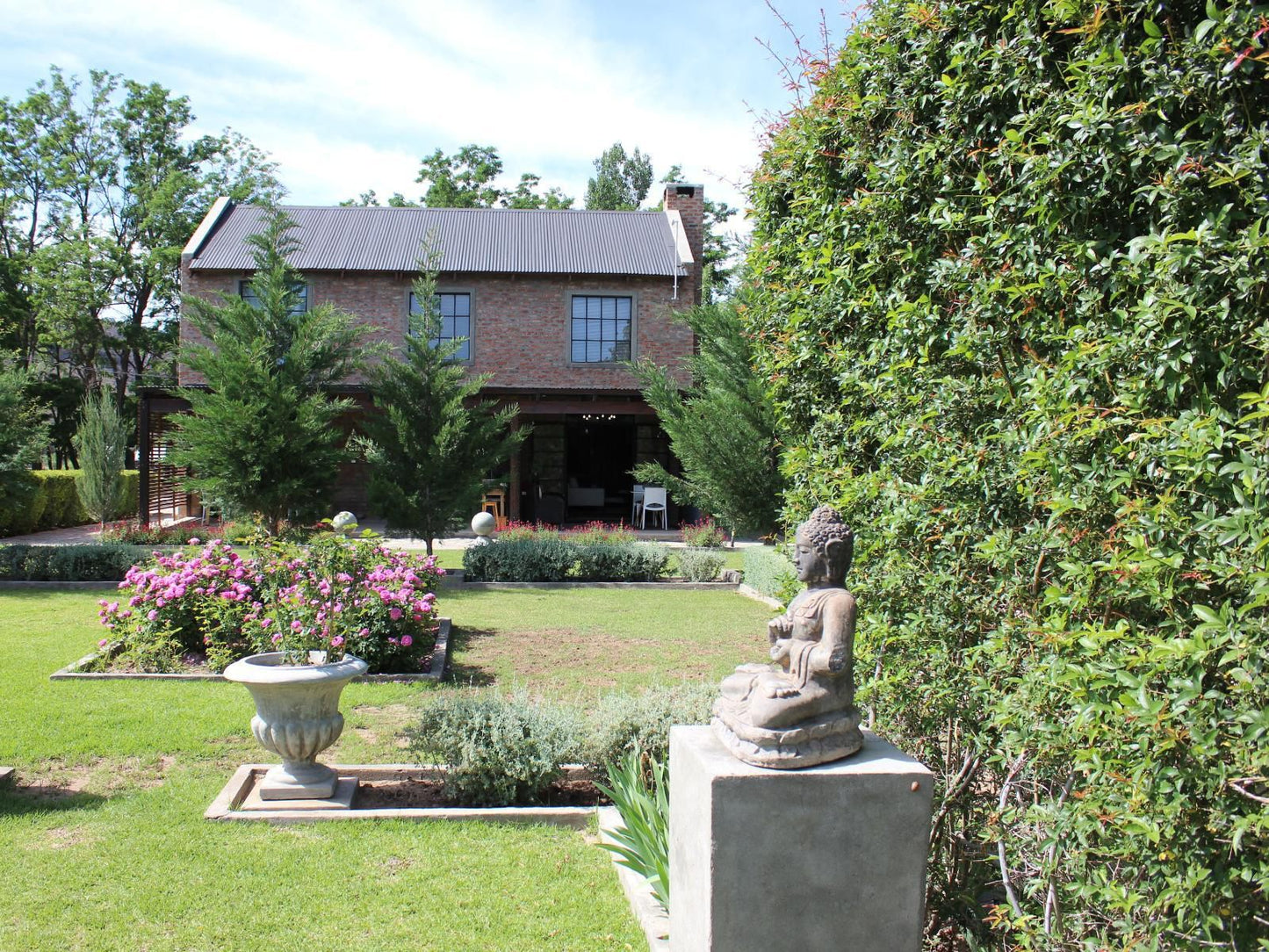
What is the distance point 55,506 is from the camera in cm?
2394

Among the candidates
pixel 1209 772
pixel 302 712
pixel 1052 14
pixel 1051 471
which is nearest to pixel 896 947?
pixel 1209 772

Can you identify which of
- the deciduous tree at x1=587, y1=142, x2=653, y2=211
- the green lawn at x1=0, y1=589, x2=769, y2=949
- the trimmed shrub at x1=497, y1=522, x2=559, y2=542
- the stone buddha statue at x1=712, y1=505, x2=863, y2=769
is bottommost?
the green lawn at x1=0, y1=589, x2=769, y2=949

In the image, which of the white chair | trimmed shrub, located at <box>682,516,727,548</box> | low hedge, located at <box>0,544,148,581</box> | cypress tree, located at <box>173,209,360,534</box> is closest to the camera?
low hedge, located at <box>0,544,148,581</box>

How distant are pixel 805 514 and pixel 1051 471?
81.4 inches

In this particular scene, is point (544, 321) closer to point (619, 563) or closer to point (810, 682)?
point (619, 563)

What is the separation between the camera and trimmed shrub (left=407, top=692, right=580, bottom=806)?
18.6 feet

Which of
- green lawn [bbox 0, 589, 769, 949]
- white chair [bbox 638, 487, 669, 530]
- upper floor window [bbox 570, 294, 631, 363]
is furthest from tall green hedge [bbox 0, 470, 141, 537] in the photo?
green lawn [bbox 0, 589, 769, 949]

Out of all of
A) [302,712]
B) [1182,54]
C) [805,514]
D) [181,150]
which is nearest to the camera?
[1182,54]

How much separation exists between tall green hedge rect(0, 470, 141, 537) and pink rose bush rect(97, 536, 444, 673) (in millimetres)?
13422

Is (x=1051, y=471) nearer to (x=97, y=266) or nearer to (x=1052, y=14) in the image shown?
(x=1052, y=14)

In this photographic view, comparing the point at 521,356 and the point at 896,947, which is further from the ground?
the point at 521,356

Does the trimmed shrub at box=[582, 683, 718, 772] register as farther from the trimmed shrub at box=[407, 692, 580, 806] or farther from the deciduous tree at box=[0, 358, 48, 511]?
the deciduous tree at box=[0, 358, 48, 511]

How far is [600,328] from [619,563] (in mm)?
8665

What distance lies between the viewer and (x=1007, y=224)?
309 cm
